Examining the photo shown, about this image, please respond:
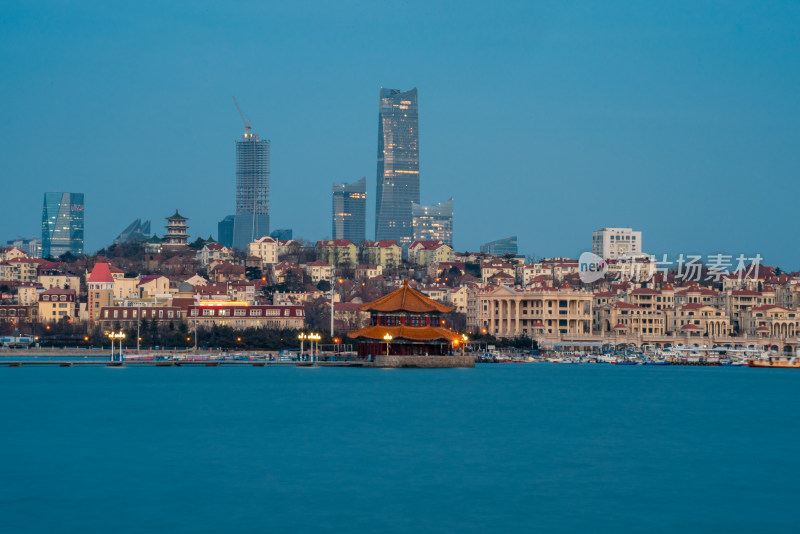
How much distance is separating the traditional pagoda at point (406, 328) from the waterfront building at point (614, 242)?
4469 inches

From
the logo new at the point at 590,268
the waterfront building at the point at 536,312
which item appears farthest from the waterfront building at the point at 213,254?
the waterfront building at the point at 536,312

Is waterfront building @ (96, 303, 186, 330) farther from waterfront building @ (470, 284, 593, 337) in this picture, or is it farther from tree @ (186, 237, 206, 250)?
tree @ (186, 237, 206, 250)

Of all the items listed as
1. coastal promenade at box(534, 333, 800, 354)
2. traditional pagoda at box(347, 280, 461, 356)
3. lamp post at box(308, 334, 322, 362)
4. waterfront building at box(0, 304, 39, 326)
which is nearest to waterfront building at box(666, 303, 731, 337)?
coastal promenade at box(534, 333, 800, 354)

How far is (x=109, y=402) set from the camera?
2050 inches

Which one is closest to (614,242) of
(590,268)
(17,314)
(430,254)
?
(430,254)

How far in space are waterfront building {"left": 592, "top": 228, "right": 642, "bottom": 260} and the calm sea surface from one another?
131385mm

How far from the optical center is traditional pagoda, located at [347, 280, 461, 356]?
78.2 meters

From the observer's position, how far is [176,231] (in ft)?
556

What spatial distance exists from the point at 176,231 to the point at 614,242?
69.4m

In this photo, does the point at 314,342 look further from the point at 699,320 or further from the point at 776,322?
the point at 776,322

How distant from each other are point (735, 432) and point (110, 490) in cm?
2303

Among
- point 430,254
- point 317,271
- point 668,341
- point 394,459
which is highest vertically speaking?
point 430,254

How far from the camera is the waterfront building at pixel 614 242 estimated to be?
19238cm

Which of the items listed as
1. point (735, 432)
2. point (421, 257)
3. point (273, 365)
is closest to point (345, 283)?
point (421, 257)
